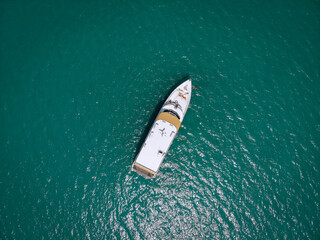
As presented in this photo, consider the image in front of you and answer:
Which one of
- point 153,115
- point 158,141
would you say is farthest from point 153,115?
point 158,141

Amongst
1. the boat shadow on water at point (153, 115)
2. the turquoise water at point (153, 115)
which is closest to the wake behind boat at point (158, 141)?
the boat shadow on water at point (153, 115)

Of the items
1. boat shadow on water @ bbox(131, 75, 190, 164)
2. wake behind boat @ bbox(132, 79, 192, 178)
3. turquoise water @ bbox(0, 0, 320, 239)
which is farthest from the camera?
boat shadow on water @ bbox(131, 75, 190, 164)

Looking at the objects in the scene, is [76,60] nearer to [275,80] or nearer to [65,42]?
[65,42]

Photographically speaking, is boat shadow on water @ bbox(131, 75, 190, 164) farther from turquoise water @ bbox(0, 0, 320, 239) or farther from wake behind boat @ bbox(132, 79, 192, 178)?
wake behind boat @ bbox(132, 79, 192, 178)

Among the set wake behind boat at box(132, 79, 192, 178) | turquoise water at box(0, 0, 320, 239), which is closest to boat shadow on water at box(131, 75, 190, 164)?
turquoise water at box(0, 0, 320, 239)

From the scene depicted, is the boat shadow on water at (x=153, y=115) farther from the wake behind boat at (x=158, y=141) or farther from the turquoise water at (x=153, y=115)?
the wake behind boat at (x=158, y=141)
